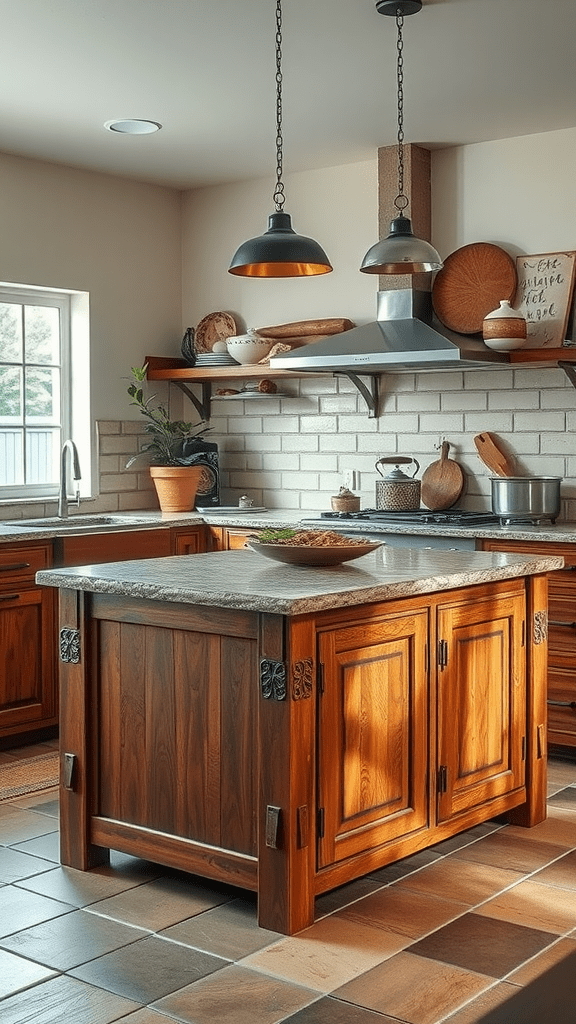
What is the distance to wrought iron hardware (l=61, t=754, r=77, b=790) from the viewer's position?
11.4 feet

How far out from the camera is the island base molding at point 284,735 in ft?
9.88

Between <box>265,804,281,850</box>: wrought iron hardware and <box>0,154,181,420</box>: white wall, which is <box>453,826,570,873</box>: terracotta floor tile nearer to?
<box>265,804,281,850</box>: wrought iron hardware

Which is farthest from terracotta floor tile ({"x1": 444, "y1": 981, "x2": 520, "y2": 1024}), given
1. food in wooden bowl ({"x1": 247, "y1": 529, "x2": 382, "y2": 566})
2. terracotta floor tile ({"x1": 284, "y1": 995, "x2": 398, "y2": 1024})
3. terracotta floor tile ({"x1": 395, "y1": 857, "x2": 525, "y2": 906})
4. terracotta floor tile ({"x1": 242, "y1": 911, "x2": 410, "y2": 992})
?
food in wooden bowl ({"x1": 247, "y1": 529, "x2": 382, "y2": 566})

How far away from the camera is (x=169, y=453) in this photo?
Result: 632 centimetres

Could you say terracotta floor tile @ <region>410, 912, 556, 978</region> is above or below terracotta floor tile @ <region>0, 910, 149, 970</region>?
below

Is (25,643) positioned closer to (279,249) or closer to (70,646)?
(70,646)

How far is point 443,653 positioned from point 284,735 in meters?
0.75

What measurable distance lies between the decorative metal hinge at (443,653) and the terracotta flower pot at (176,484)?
2911mm

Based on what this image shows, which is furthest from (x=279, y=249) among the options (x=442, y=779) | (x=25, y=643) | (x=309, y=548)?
(x=25, y=643)

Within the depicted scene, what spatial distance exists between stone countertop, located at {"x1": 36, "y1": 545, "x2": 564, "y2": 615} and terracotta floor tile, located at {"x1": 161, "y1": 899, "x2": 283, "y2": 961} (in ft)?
2.72

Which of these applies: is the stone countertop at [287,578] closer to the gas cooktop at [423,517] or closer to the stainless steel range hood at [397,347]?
the gas cooktop at [423,517]

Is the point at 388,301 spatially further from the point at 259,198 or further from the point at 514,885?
the point at 514,885

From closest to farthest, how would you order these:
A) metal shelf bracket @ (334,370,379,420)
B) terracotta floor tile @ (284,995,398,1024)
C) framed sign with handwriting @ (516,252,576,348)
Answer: terracotta floor tile @ (284,995,398,1024) → framed sign with handwriting @ (516,252,576,348) → metal shelf bracket @ (334,370,379,420)

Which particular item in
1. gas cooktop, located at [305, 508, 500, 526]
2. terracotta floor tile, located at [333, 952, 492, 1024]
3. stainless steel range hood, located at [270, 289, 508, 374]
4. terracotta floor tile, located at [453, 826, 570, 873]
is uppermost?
stainless steel range hood, located at [270, 289, 508, 374]
